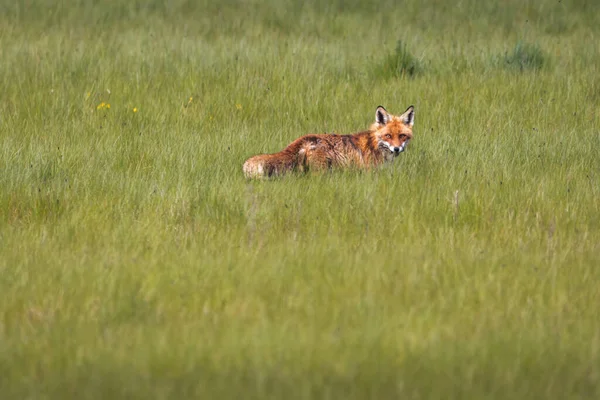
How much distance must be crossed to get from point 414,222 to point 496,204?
3.04 ft

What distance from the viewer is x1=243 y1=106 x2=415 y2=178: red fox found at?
8258mm

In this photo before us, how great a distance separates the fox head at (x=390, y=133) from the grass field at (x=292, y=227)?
20cm

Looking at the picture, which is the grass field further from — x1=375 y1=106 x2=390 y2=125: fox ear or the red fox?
x1=375 y1=106 x2=390 y2=125: fox ear

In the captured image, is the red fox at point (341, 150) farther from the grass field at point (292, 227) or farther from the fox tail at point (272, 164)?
the grass field at point (292, 227)

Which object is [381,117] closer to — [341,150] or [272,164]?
[341,150]

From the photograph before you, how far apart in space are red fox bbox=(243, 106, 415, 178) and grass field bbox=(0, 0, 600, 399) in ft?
0.79

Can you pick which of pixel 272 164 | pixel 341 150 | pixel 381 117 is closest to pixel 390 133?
pixel 381 117

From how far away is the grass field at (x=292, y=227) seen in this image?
3.99 meters

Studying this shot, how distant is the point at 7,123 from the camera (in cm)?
1093

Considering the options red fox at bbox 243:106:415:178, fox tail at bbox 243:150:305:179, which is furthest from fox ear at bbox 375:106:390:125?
fox tail at bbox 243:150:305:179

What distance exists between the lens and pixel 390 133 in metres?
9.08

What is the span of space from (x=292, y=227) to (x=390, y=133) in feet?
9.35

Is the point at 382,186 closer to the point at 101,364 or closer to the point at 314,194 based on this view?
the point at 314,194

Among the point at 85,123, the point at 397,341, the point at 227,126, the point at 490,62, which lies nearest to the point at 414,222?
the point at 397,341
